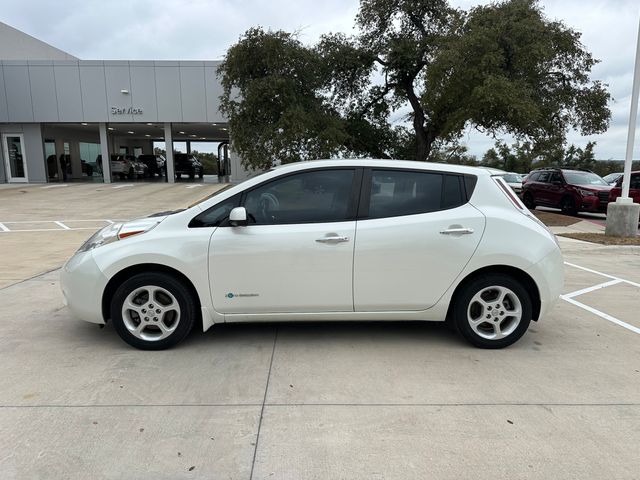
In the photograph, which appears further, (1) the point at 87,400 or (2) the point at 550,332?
(2) the point at 550,332

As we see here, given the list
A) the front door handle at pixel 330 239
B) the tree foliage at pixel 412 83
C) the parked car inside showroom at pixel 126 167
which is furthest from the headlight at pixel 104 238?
the parked car inside showroom at pixel 126 167

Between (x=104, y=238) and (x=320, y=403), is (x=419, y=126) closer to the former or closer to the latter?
(x=104, y=238)

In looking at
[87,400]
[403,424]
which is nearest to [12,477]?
[87,400]

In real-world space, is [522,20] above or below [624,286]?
above

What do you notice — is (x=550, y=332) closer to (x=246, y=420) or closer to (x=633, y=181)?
(x=246, y=420)

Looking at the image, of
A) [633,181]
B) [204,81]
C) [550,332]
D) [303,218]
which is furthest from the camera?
[204,81]

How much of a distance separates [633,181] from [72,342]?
54.1ft

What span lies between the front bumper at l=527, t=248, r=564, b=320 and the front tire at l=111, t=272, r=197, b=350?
3.02 m

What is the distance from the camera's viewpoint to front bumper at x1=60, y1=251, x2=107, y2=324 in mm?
3975

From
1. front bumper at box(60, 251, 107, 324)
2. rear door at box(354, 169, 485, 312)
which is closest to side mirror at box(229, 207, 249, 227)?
rear door at box(354, 169, 485, 312)

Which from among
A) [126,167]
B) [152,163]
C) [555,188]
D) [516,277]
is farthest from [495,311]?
[152,163]

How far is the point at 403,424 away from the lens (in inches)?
119

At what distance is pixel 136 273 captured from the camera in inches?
159

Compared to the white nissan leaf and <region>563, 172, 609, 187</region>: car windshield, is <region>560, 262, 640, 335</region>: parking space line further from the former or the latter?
<region>563, 172, 609, 187</region>: car windshield
